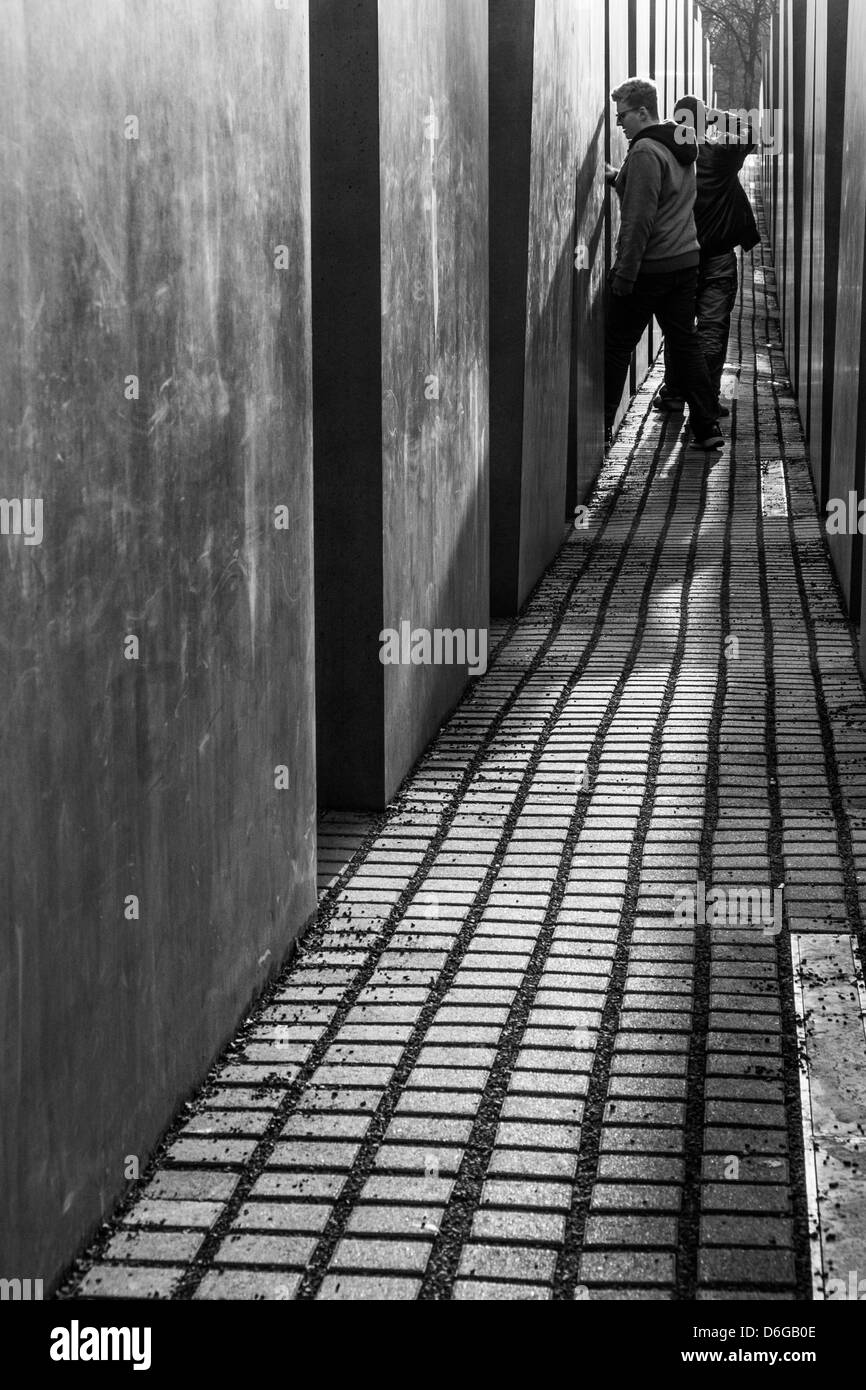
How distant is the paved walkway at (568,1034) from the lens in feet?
10.2

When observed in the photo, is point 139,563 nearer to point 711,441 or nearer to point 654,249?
point 654,249

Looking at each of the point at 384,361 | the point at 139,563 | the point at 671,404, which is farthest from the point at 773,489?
the point at 139,563

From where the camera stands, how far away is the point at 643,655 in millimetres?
7637

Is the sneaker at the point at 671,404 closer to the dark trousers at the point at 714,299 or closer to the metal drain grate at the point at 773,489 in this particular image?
the dark trousers at the point at 714,299

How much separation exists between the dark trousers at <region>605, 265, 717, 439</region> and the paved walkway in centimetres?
446

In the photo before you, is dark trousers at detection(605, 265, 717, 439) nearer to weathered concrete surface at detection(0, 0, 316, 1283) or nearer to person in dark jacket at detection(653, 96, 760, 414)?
person in dark jacket at detection(653, 96, 760, 414)

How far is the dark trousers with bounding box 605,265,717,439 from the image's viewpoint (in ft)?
37.1

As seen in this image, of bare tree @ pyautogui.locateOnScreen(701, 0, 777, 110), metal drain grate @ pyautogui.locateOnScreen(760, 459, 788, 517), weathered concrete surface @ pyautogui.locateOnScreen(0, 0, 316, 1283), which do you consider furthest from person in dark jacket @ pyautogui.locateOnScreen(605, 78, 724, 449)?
bare tree @ pyautogui.locateOnScreen(701, 0, 777, 110)

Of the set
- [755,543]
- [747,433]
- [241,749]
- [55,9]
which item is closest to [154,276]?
[55,9]

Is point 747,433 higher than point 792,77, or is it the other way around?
point 792,77

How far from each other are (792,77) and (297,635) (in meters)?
15.8

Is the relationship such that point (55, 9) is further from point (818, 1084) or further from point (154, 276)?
point (818, 1084)

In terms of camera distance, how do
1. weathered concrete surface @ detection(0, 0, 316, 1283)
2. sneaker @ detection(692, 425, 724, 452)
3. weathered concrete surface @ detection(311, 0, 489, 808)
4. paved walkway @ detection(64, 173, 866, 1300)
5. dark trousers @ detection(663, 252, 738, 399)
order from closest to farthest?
1. weathered concrete surface @ detection(0, 0, 316, 1283)
2. paved walkway @ detection(64, 173, 866, 1300)
3. weathered concrete surface @ detection(311, 0, 489, 808)
4. sneaker @ detection(692, 425, 724, 452)
5. dark trousers @ detection(663, 252, 738, 399)

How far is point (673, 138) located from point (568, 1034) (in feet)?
26.8
